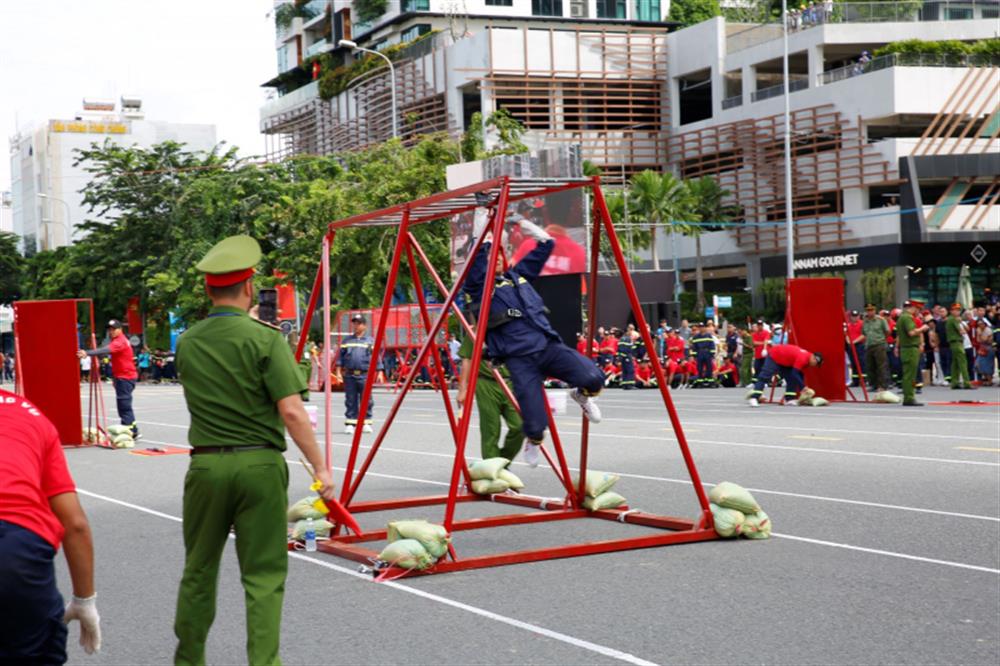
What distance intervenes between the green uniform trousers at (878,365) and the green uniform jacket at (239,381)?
2316 centimetres

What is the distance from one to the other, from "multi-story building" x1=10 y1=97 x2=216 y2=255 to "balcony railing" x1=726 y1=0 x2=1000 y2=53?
3166 inches

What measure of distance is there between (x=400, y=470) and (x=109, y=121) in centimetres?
13674

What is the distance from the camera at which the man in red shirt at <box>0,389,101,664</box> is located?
3889mm

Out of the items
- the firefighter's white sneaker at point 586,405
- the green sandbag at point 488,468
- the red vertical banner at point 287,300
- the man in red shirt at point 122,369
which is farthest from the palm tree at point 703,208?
the firefighter's white sneaker at point 586,405

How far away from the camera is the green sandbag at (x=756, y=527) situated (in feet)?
33.9

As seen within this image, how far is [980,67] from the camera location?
2124 inches

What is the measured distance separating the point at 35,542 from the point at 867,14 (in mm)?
58769

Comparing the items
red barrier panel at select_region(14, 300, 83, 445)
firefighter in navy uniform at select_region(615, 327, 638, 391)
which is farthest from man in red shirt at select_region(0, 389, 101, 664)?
firefighter in navy uniform at select_region(615, 327, 638, 391)

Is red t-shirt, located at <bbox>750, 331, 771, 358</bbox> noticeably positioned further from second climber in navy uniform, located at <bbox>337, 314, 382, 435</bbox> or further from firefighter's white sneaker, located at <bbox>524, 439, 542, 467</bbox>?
firefighter's white sneaker, located at <bbox>524, 439, 542, 467</bbox>

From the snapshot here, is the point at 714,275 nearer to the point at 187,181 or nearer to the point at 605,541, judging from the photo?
the point at 187,181

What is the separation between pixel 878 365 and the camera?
27781 millimetres

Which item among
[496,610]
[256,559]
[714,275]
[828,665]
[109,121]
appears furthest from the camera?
[109,121]

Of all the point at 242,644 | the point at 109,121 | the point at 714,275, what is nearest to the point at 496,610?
the point at 242,644

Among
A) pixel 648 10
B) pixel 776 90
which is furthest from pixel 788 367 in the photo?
pixel 648 10
